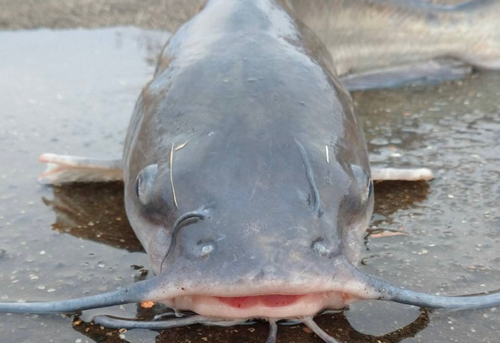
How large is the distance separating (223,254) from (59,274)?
0.84 meters

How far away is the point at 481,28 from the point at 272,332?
11.8ft

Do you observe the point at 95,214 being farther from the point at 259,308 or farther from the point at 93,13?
the point at 93,13

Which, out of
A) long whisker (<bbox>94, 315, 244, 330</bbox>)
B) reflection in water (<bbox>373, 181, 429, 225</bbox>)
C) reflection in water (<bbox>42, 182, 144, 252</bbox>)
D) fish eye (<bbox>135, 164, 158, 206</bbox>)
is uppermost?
fish eye (<bbox>135, 164, 158, 206</bbox>)

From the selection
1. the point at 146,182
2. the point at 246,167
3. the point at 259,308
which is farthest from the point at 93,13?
the point at 259,308

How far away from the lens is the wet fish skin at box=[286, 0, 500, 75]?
3.99 metres

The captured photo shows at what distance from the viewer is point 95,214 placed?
7.57 ft

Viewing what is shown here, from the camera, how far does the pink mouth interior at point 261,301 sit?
50.6 inches

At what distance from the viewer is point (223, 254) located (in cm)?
129

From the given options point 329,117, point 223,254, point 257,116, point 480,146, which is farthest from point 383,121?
point 223,254

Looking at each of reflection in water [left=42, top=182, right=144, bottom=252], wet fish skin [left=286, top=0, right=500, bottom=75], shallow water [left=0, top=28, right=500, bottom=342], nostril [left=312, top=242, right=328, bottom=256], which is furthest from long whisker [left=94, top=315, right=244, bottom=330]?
wet fish skin [left=286, top=0, right=500, bottom=75]

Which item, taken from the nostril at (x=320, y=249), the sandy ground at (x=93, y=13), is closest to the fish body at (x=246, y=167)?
Result: the nostril at (x=320, y=249)

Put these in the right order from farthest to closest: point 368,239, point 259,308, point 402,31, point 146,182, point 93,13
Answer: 1. point 93,13
2. point 402,31
3. point 368,239
4. point 146,182
5. point 259,308

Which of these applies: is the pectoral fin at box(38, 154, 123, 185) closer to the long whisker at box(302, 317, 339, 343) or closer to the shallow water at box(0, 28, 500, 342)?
the shallow water at box(0, 28, 500, 342)

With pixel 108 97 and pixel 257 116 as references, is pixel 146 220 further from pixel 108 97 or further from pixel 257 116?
pixel 108 97
